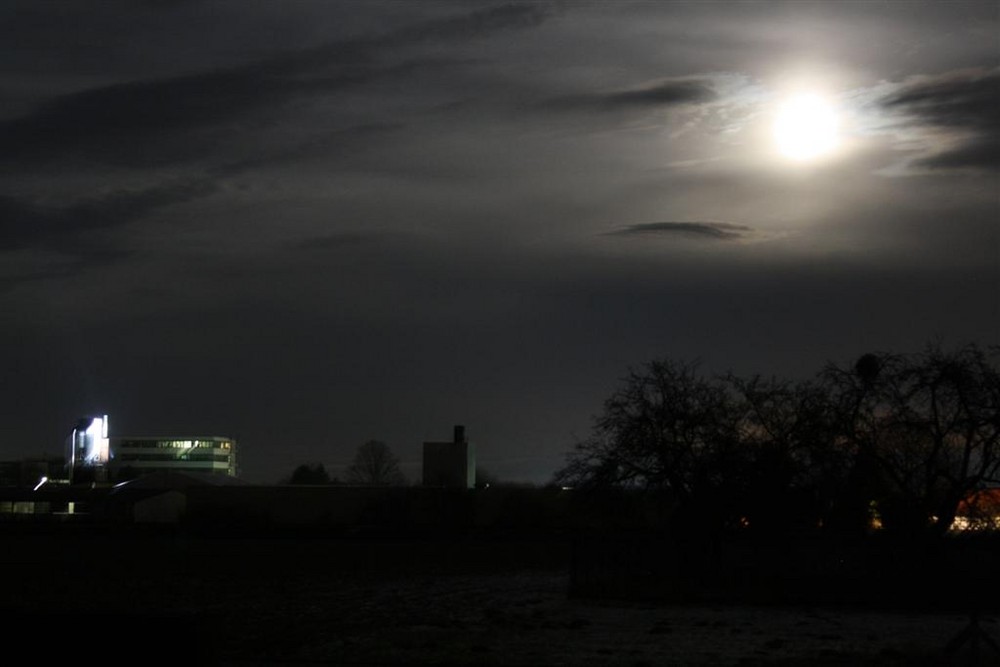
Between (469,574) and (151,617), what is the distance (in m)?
36.7

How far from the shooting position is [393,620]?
1185 inches

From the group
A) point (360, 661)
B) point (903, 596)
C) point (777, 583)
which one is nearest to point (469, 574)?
point (777, 583)

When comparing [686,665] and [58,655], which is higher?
[58,655]

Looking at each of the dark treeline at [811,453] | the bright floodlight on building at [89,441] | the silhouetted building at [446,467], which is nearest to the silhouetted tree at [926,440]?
the dark treeline at [811,453]

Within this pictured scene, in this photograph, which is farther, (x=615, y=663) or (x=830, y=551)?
(x=830, y=551)

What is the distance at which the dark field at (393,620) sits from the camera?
553 inches

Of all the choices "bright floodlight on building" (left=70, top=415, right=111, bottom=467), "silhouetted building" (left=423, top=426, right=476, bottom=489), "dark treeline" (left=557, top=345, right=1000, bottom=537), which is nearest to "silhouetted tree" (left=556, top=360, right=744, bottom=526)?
"dark treeline" (left=557, top=345, right=1000, bottom=537)

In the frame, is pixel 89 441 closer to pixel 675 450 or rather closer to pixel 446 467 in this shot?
pixel 446 467

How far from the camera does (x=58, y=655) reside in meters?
14.0

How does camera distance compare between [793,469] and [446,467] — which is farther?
[446,467]

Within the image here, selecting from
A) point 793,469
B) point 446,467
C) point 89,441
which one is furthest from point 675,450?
point 89,441

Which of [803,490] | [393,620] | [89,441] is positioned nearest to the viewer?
[393,620]

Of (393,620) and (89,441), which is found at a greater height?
(89,441)

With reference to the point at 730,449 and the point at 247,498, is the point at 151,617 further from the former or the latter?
the point at 247,498
